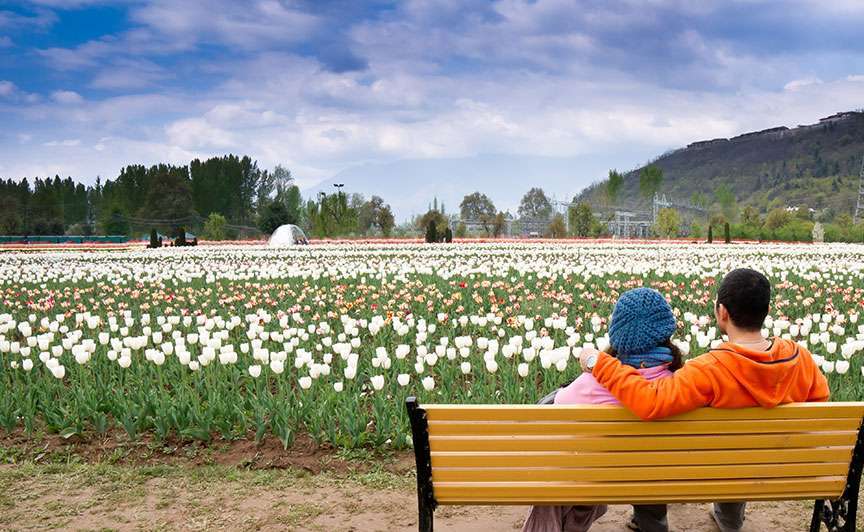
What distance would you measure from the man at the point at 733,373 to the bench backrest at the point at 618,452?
8 centimetres

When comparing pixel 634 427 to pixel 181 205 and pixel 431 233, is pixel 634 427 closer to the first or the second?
pixel 431 233

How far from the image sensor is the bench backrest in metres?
3.06

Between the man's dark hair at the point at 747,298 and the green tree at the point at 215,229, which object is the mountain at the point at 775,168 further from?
the man's dark hair at the point at 747,298

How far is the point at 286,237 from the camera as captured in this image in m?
36.3

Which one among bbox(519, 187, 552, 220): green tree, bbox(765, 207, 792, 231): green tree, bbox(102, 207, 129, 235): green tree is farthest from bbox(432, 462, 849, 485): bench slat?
bbox(519, 187, 552, 220): green tree

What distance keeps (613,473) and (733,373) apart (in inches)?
25.3

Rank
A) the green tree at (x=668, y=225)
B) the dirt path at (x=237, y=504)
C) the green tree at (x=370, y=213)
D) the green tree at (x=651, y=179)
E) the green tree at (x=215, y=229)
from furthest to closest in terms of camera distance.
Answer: the green tree at (x=651, y=179), the green tree at (x=370, y=213), the green tree at (x=215, y=229), the green tree at (x=668, y=225), the dirt path at (x=237, y=504)

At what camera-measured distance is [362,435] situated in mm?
5066

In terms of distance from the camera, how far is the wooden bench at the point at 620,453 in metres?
3.06

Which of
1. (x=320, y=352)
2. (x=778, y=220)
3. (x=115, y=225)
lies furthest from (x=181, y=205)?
(x=320, y=352)

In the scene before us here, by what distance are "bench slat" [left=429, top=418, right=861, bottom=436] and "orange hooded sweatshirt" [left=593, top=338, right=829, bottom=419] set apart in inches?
3.2

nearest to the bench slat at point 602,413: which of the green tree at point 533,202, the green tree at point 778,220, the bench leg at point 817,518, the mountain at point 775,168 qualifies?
the bench leg at point 817,518

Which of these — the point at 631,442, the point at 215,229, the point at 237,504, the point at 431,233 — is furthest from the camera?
the point at 215,229

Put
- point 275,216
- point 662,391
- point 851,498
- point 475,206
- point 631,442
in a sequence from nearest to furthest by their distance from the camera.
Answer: point 662,391 → point 631,442 → point 851,498 → point 275,216 → point 475,206
